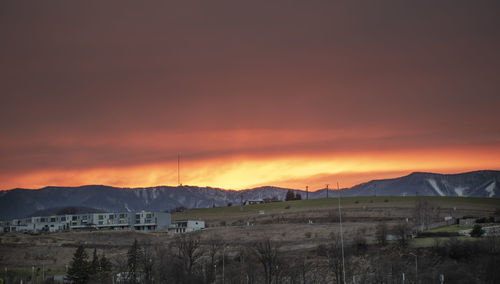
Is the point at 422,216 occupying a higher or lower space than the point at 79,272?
higher

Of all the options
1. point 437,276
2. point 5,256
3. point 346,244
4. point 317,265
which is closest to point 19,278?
point 5,256

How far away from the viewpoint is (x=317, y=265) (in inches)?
4828

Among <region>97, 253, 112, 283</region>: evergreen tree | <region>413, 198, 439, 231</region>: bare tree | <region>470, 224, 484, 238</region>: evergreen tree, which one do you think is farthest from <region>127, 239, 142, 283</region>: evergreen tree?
<region>413, 198, 439, 231</region>: bare tree

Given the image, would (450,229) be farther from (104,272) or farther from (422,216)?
(104,272)

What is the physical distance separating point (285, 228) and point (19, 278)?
274 feet

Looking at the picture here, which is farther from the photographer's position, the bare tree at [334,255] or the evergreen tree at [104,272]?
the evergreen tree at [104,272]

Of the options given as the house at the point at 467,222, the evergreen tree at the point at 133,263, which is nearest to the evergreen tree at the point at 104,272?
the evergreen tree at the point at 133,263

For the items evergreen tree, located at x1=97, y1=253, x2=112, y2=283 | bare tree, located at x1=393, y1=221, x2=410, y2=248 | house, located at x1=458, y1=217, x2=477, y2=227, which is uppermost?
house, located at x1=458, y1=217, x2=477, y2=227

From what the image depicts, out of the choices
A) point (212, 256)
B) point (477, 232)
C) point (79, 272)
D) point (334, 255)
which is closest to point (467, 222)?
point (477, 232)

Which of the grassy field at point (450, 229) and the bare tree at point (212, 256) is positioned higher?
the grassy field at point (450, 229)

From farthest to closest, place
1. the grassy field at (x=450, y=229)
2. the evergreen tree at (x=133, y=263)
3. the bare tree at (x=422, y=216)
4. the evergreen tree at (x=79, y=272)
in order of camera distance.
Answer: the bare tree at (x=422, y=216) < the grassy field at (x=450, y=229) < the evergreen tree at (x=133, y=263) < the evergreen tree at (x=79, y=272)

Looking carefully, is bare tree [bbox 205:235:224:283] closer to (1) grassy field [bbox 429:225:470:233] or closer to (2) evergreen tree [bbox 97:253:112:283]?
(2) evergreen tree [bbox 97:253:112:283]

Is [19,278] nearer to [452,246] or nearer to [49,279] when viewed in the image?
[49,279]

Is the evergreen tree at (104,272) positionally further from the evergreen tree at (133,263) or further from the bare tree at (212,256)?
the bare tree at (212,256)
